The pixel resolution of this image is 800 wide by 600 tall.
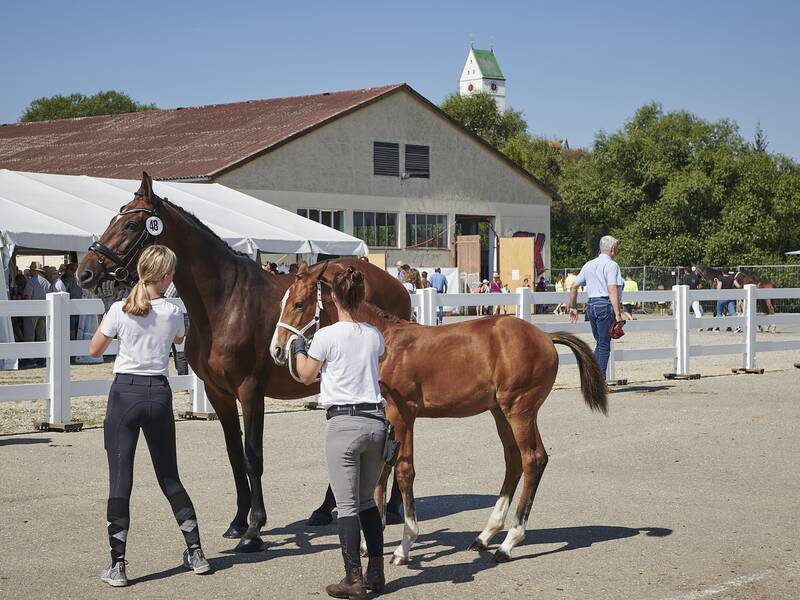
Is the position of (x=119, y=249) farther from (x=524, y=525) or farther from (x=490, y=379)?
(x=524, y=525)

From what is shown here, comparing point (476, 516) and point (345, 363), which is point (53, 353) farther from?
point (345, 363)

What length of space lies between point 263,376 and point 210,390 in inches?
15.6

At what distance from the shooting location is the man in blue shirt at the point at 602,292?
14359 mm

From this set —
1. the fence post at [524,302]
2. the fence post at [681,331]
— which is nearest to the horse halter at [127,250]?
the fence post at [524,302]

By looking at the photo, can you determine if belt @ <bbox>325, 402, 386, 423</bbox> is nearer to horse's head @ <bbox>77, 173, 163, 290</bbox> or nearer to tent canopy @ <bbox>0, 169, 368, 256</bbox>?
horse's head @ <bbox>77, 173, 163, 290</bbox>

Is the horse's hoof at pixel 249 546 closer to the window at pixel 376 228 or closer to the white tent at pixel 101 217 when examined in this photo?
the white tent at pixel 101 217

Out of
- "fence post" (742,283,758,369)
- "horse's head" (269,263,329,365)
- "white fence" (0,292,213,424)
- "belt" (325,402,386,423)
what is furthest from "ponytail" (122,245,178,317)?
"fence post" (742,283,758,369)

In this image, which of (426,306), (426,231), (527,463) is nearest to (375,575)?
(527,463)

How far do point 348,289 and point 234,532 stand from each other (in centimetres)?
232

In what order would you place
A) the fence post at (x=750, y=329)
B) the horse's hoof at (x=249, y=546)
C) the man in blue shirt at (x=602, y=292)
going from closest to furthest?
the horse's hoof at (x=249, y=546) → the man in blue shirt at (x=602, y=292) → the fence post at (x=750, y=329)

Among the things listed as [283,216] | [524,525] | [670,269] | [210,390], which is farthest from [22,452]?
[670,269]

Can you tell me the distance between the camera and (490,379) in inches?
266

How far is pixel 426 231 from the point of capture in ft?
153

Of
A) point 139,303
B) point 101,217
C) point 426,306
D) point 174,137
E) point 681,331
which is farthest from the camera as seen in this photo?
point 174,137
